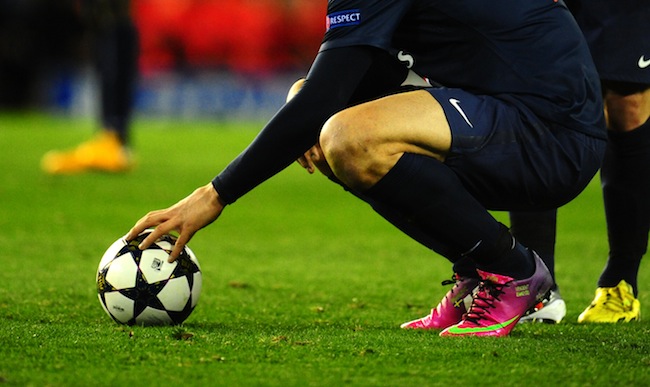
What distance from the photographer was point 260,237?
228 inches

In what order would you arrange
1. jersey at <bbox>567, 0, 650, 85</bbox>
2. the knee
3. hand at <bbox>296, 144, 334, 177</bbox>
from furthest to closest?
jersey at <bbox>567, 0, 650, 85</bbox> < hand at <bbox>296, 144, 334, 177</bbox> < the knee

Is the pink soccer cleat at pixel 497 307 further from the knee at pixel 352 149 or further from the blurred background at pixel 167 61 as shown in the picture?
the blurred background at pixel 167 61

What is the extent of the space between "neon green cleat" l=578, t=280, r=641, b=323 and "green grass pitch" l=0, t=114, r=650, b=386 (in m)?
0.08

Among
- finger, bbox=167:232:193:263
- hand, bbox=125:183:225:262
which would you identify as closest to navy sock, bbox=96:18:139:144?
finger, bbox=167:232:193:263

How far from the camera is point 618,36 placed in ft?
12.8

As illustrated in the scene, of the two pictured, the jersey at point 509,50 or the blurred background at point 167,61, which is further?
the blurred background at point 167,61

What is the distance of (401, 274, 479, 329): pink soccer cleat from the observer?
3.38 m

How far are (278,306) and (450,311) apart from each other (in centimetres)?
67

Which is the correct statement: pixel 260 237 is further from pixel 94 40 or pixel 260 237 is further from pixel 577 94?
pixel 94 40

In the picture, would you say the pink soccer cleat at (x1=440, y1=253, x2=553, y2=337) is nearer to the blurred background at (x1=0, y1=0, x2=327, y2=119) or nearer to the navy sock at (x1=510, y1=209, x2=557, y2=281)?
the navy sock at (x1=510, y1=209, x2=557, y2=281)

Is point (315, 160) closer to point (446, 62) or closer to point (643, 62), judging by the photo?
point (446, 62)

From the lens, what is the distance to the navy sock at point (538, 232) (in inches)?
147

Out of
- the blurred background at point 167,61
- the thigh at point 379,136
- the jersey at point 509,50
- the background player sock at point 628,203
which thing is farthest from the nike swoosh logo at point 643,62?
the blurred background at point 167,61

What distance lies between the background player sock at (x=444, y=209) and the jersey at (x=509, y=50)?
0.32 metres
